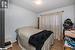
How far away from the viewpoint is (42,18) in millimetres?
4504

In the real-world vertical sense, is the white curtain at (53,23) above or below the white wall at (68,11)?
below

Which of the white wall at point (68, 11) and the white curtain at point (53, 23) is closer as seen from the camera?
the white wall at point (68, 11)

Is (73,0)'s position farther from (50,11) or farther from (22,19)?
(22,19)

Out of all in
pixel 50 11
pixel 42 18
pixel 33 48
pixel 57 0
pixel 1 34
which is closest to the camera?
pixel 1 34

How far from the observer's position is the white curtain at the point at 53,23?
12.7 feet

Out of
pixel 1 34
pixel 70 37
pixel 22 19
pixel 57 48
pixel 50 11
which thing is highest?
pixel 50 11

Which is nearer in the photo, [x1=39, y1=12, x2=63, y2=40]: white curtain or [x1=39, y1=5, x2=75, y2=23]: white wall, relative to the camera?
[x1=39, y1=5, x2=75, y2=23]: white wall

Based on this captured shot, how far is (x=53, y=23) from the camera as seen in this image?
4062 mm

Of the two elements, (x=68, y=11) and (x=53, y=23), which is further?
(x=53, y=23)

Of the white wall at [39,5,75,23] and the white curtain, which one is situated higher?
the white wall at [39,5,75,23]

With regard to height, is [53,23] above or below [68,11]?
below

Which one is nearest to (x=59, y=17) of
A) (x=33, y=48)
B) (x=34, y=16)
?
(x=34, y=16)

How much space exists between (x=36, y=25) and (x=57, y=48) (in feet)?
6.81

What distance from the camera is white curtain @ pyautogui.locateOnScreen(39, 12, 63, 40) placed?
387cm
